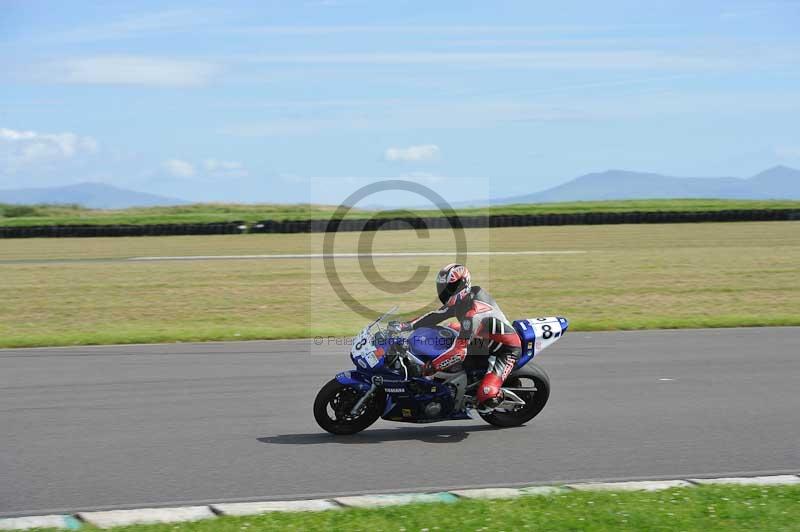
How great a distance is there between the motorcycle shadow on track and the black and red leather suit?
0.41m

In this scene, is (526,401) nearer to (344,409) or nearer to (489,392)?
(489,392)

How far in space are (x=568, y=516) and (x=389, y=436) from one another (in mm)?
3050

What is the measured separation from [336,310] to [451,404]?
1263 cm

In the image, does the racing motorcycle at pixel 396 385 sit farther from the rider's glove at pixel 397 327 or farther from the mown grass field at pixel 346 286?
the mown grass field at pixel 346 286

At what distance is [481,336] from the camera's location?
8.95 m

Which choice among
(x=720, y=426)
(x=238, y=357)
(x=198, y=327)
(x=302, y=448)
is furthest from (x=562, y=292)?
(x=302, y=448)

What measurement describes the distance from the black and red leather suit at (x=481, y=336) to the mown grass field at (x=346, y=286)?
7.57 meters

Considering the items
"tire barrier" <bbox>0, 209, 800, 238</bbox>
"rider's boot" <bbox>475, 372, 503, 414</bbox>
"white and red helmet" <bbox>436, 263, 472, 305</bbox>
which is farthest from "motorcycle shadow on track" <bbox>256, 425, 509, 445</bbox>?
"tire barrier" <bbox>0, 209, 800, 238</bbox>

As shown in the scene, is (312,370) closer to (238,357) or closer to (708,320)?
(238,357)

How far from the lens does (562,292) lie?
23547 mm

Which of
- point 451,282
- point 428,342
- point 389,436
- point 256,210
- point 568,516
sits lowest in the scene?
point 389,436

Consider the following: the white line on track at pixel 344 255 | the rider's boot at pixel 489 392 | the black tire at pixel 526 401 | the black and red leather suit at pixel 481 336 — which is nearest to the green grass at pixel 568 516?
the rider's boot at pixel 489 392

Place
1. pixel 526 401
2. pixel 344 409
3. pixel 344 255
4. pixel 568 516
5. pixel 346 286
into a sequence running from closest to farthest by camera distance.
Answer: pixel 568 516, pixel 344 409, pixel 526 401, pixel 346 286, pixel 344 255

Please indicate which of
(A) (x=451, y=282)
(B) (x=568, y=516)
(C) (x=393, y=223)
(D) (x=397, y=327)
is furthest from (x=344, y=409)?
(C) (x=393, y=223)
